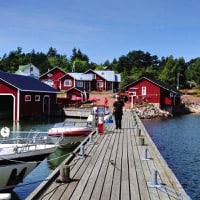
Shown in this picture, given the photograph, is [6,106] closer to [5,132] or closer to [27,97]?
[27,97]

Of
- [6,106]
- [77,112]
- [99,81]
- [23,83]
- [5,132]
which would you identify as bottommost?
[77,112]

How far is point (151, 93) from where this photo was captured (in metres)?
70.7

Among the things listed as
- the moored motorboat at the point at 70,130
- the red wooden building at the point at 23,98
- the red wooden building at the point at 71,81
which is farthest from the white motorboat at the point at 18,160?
the red wooden building at the point at 71,81

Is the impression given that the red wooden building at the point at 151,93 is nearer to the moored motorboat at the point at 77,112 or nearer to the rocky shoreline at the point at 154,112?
the rocky shoreline at the point at 154,112

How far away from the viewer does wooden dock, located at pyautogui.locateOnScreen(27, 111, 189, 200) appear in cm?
933

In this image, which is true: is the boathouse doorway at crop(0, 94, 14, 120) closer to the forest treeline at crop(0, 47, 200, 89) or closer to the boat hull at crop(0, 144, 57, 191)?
the boat hull at crop(0, 144, 57, 191)

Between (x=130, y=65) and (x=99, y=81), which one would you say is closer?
(x=99, y=81)

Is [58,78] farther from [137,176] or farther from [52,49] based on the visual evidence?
[52,49]

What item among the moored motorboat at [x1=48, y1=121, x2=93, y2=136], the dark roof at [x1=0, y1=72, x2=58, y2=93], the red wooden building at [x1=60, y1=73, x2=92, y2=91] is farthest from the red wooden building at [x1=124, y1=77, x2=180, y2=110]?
the moored motorboat at [x1=48, y1=121, x2=93, y2=136]

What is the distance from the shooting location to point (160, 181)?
35.2 feet

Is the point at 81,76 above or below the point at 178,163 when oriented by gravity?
above

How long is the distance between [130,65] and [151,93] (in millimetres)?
84220

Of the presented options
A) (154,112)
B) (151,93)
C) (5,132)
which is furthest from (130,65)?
(5,132)

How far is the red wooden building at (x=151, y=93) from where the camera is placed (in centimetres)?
7006
